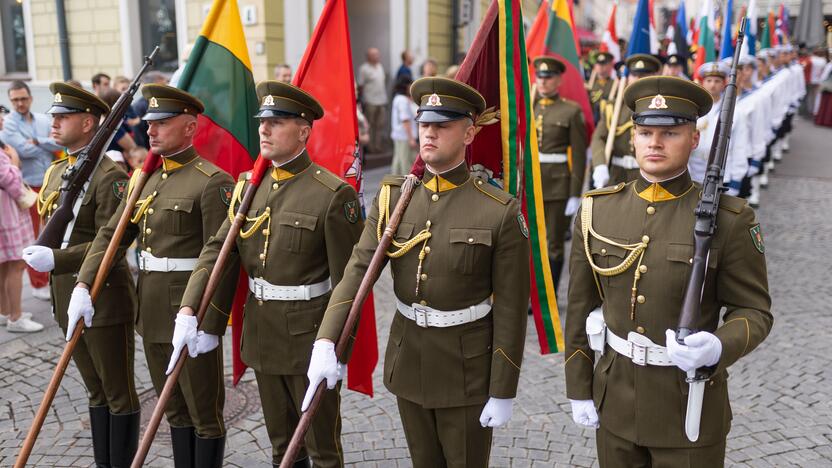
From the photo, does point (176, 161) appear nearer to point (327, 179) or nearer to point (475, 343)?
point (327, 179)

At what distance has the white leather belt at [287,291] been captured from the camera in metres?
3.33

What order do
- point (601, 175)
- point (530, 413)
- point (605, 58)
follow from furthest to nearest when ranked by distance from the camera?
point (605, 58) → point (601, 175) → point (530, 413)

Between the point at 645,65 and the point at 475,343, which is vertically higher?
the point at 645,65

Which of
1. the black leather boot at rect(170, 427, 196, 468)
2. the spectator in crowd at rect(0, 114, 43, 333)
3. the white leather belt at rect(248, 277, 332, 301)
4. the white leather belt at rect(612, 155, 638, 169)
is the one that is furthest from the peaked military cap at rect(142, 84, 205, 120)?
the white leather belt at rect(612, 155, 638, 169)

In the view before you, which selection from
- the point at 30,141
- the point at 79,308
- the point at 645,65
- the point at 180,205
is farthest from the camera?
the point at 30,141

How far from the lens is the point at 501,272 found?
2.88m

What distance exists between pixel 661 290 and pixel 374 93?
11369mm

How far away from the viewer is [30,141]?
744cm

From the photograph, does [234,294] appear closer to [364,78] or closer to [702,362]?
[702,362]

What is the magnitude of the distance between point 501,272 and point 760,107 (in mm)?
8016

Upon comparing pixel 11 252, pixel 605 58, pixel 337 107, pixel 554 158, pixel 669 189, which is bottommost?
pixel 11 252

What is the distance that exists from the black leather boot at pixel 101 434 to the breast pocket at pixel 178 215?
1.10m

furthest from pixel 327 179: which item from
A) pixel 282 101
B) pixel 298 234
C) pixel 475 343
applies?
pixel 475 343

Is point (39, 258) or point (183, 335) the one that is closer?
point (183, 335)
